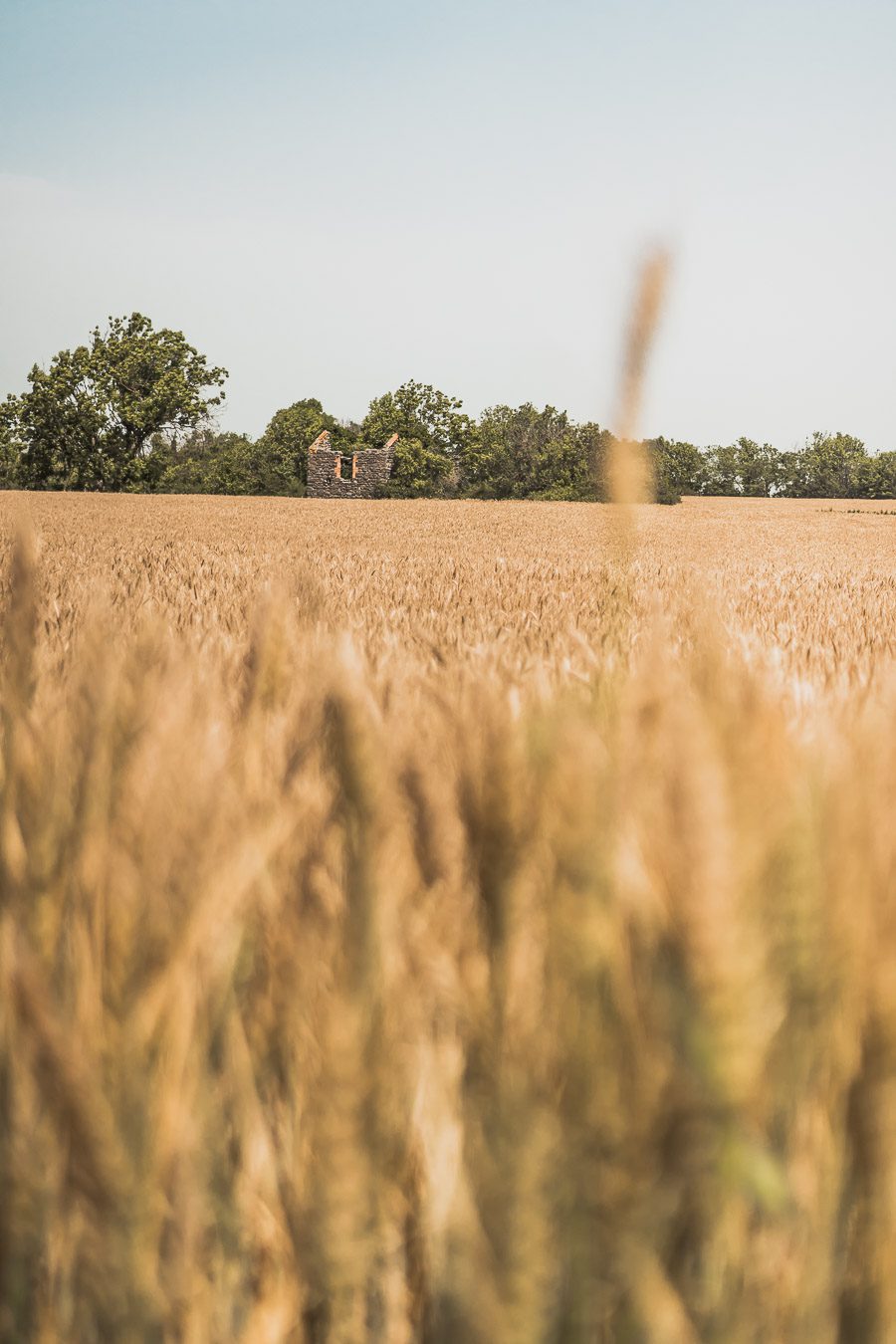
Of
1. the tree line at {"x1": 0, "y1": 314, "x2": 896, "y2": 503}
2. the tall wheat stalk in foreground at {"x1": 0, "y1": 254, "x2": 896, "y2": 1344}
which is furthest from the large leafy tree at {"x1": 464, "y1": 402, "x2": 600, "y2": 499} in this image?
the tall wheat stalk in foreground at {"x1": 0, "y1": 254, "x2": 896, "y2": 1344}

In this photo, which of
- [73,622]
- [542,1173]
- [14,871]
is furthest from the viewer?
[73,622]

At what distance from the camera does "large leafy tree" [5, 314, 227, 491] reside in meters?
51.1

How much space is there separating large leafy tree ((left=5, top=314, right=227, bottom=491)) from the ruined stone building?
10.7m

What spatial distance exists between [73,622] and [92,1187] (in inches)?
72.0

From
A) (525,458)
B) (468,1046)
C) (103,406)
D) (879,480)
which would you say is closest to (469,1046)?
(468,1046)

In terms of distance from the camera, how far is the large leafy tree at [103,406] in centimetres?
5106

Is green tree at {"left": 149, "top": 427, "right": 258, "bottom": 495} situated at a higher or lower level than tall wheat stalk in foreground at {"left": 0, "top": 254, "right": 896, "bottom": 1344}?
higher

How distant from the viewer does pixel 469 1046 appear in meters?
0.47

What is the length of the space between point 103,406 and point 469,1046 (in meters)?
56.0

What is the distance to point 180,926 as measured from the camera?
457 millimetres

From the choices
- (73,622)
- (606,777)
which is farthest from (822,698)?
(73,622)

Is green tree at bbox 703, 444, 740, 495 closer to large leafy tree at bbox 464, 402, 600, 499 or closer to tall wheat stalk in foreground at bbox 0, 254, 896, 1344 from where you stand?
large leafy tree at bbox 464, 402, 600, 499

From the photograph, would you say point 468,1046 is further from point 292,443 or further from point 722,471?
point 722,471

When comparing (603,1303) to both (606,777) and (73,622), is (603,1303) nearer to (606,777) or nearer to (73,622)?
(606,777)
